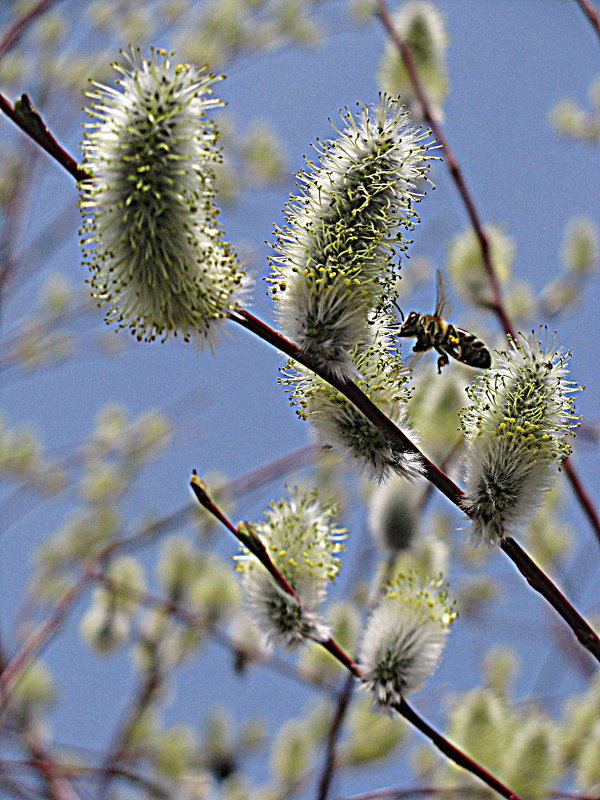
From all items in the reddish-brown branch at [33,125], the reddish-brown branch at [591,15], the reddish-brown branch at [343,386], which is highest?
the reddish-brown branch at [591,15]

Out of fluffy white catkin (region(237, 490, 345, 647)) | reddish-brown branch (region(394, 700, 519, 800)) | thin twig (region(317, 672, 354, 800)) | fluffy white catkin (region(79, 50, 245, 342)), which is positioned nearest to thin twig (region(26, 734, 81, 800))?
thin twig (region(317, 672, 354, 800))

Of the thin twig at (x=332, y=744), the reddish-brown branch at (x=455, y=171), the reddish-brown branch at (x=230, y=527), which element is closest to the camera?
the reddish-brown branch at (x=230, y=527)

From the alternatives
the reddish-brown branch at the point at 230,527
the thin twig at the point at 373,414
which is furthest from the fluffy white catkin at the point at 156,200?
the reddish-brown branch at the point at 230,527

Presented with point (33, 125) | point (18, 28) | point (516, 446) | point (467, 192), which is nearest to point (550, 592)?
point (516, 446)

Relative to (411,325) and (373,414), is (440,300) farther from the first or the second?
(373,414)

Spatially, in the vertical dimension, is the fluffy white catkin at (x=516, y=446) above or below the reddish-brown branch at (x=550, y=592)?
above

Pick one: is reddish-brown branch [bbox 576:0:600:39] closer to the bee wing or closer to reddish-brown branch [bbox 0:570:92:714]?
the bee wing

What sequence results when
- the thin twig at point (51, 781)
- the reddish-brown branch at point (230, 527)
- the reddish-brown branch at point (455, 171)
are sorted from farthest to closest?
1. the thin twig at point (51, 781)
2. the reddish-brown branch at point (455, 171)
3. the reddish-brown branch at point (230, 527)

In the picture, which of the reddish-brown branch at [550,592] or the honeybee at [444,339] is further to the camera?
the honeybee at [444,339]

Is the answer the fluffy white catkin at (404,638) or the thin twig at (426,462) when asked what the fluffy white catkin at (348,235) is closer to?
the thin twig at (426,462)
